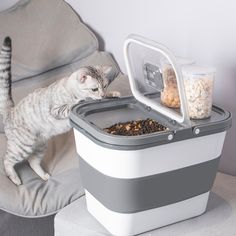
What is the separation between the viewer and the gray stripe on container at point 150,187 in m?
0.85

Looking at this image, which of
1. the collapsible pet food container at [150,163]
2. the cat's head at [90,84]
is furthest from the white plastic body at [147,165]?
the cat's head at [90,84]

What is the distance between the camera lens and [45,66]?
1.66 m

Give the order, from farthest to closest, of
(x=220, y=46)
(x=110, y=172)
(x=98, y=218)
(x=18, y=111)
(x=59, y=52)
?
1. (x=59, y=52)
2. (x=18, y=111)
3. (x=220, y=46)
4. (x=98, y=218)
5. (x=110, y=172)

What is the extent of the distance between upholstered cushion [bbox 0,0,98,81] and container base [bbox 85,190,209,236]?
805 mm

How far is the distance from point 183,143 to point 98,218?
28 centimetres

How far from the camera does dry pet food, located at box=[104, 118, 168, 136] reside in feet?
2.94

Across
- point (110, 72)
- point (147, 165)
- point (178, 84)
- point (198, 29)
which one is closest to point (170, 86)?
point (178, 84)

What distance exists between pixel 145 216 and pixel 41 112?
1.70 feet

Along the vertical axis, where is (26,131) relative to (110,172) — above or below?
below

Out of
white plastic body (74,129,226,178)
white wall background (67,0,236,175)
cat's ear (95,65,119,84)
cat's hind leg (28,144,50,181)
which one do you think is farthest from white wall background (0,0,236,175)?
cat's hind leg (28,144,50,181)

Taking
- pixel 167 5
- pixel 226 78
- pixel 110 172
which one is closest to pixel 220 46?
pixel 226 78

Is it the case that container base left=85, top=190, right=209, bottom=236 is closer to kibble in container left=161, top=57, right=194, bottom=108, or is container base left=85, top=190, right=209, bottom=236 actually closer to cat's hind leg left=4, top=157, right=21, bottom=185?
kibble in container left=161, top=57, right=194, bottom=108

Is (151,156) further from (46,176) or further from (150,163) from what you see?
(46,176)

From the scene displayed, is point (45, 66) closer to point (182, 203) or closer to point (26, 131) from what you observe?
point (26, 131)
